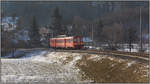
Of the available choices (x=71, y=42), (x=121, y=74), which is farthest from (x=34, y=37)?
(x=121, y=74)

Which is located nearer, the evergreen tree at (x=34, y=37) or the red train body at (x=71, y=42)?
the red train body at (x=71, y=42)

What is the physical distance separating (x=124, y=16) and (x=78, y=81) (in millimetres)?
90047

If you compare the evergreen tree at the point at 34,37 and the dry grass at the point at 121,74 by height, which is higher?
the evergreen tree at the point at 34,37

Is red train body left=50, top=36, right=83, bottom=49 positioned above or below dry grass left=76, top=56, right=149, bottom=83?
above

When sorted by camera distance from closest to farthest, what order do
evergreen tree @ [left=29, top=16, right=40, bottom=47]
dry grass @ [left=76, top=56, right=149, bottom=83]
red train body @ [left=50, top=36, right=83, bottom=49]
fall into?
1. dry grass @ [left=76, top=56, right=149, bottom=83]
2. red train body @ [left=50, top=36, right=83, bottom=49]
3. evergreen tree @ [left=29, top=16, right=40, bottom=47]

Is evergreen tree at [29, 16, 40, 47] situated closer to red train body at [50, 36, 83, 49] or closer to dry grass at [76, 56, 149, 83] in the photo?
red train body at [50, 36, 83, 49]

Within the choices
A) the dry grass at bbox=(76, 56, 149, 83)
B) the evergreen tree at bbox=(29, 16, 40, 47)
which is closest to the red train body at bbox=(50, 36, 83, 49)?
the dry grass at bbox=(76, 56, 149, 83)

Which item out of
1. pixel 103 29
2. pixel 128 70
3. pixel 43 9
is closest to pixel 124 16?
pixel 103 29

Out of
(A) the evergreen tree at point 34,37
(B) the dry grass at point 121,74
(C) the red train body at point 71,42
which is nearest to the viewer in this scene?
(B) the dry grass at point 121,74

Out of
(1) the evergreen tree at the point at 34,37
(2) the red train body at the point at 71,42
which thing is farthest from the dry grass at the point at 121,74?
(1) the evergreen tree at the point at 34,37

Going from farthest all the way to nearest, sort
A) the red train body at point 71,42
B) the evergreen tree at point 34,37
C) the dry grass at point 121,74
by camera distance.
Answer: the evergreen tree at point 34,37, the red train body at point 71,42, the dry grass at point 121,74

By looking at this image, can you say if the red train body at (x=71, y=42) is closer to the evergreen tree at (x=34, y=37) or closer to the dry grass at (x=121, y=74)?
the dry grass at (x=121, y=74)

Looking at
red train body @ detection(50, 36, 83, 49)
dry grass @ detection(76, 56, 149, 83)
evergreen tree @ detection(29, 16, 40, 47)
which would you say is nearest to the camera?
dry grass @ detection(76, 56, 149, 83)

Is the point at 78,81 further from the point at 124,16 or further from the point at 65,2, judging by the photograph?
the point at 65,2
